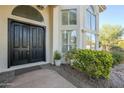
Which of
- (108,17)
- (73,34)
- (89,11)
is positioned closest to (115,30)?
(108,17)

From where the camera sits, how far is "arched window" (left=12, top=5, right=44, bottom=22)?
7.89m

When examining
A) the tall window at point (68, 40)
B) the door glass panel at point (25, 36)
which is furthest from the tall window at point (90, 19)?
the door glass panel at point (25, 36)

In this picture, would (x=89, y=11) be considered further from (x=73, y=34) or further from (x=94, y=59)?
(x=94, y=59)

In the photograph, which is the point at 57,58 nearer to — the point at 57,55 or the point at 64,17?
the point at 57,55

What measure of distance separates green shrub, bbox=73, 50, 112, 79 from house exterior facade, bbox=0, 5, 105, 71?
2872 mm

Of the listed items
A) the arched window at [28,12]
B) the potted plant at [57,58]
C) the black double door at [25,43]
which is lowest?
the potted plant at [57,58]

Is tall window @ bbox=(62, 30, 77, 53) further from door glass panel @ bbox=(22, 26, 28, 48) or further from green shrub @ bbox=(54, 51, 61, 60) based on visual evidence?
door glass panel @ bbox=(22, 26, 28, 48)

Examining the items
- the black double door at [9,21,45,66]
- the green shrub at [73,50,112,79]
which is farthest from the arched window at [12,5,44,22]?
the green shrub at [73,50,112,79]

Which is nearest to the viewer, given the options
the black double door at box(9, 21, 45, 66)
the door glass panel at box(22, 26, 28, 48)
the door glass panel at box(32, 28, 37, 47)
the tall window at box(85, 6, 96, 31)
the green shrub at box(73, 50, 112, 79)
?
the green shrub at box(73, 50, 112, 79)

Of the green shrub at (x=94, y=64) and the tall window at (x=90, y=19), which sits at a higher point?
the tall window at (x=90, y=19)

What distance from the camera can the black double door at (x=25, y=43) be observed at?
301 inches

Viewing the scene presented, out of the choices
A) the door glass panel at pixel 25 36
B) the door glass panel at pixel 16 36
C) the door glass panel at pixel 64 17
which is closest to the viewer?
the door glass panel at pixel 16 36

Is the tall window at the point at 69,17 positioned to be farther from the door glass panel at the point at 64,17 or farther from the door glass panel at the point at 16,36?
the door glass panel at the point at 16,36

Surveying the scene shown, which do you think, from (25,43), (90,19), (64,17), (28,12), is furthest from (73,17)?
(25,43)
